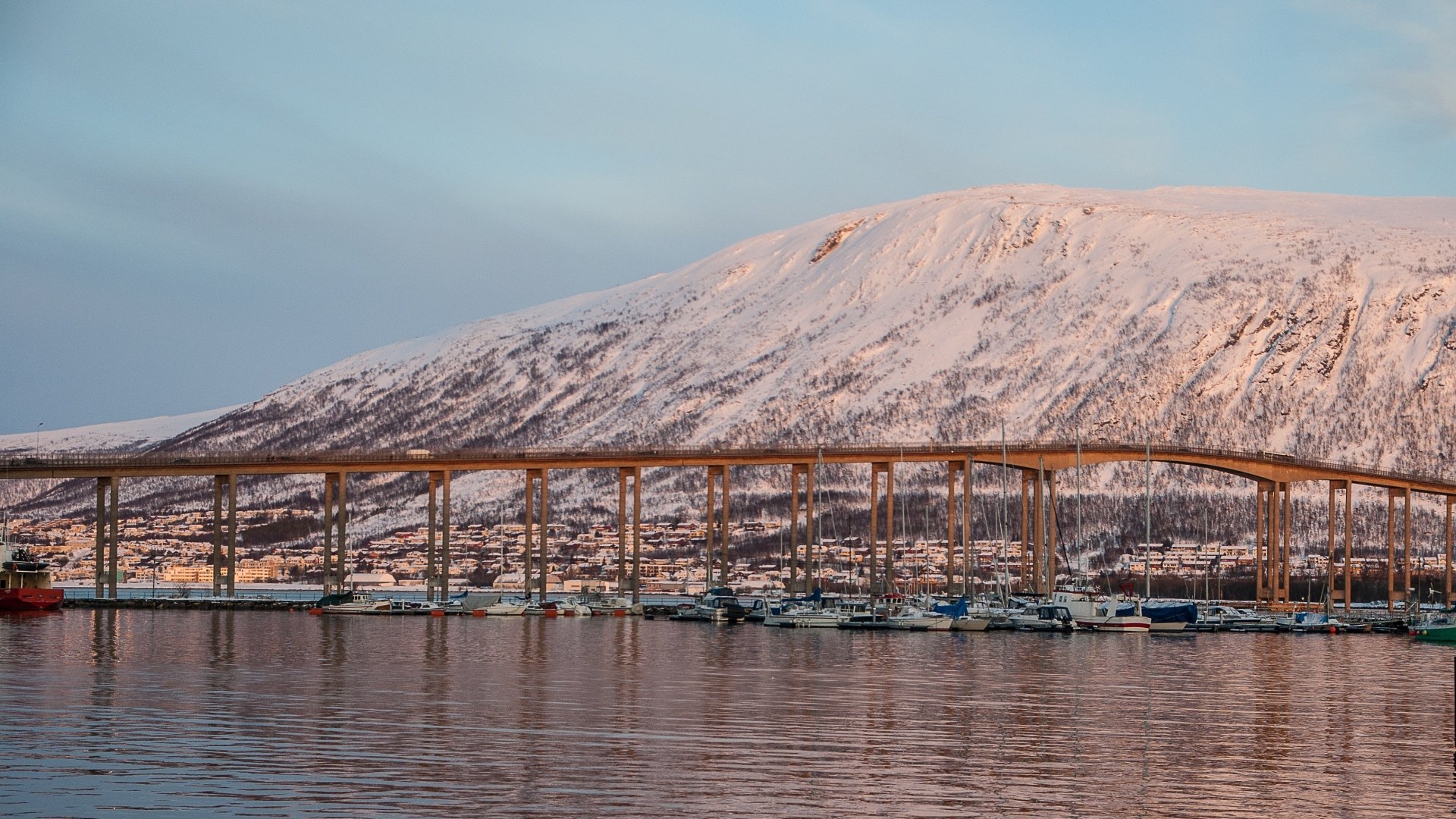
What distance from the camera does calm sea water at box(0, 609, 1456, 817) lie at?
99.3 feet

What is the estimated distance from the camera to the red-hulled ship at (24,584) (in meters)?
109

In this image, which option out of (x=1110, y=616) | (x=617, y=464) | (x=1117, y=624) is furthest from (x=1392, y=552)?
(x=617, y=464)

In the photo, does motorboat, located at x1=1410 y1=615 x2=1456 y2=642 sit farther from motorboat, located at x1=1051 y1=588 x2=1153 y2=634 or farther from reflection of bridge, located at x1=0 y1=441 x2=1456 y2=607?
reflection of bridge, located at x1=0 y1=441 x2=1456 y2=607

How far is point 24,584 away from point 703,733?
280 ft

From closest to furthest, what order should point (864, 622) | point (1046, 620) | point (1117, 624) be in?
1. point (1046, 620)
2. point (1117, 624)
3. point (864, 622)

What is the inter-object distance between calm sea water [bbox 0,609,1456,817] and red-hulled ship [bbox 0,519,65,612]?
3844 centimetres

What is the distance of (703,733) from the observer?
39906mm

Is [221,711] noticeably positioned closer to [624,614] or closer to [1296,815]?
[1296,815]

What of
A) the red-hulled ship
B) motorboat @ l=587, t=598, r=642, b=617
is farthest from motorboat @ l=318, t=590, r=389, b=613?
the red-hulled ship

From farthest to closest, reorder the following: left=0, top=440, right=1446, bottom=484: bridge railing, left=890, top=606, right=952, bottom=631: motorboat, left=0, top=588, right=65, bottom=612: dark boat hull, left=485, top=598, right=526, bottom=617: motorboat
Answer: left=0, top=440, right=1446, bottom=484: bridge railing → left=485, top=598, right=526, bottom=617: motorboat → left=0, top=588, right=65, bottom=612: dark boat hull → left=890, top=606, right=952, bottom=631: motorboat

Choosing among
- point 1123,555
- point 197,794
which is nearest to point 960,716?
point 197,794

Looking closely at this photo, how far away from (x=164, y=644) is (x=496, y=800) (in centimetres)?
4754

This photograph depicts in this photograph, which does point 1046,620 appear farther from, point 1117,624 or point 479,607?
point 479,607

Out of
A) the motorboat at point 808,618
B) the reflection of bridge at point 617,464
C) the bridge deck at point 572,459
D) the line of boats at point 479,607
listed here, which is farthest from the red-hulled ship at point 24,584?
the motorboat at point 808,618
